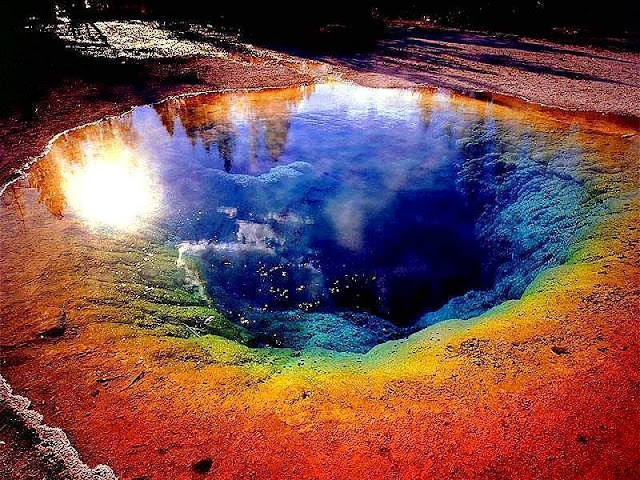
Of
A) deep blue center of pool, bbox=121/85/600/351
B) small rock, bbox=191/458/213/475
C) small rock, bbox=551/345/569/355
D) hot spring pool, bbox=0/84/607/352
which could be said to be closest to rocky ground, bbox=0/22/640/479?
hot spring pool, bbox=0/84/607/352

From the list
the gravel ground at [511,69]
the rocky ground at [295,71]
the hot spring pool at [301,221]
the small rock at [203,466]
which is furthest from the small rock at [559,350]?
the gravel ground at [511,69]

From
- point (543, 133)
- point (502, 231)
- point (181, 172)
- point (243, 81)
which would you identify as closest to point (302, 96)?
point (243, 81)

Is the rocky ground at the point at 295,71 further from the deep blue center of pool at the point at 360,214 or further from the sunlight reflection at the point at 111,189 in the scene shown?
the deep blue center of pool at the point at 360,214

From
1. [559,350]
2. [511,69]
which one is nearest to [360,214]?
[559,350]

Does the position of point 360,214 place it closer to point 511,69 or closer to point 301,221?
point 301,221

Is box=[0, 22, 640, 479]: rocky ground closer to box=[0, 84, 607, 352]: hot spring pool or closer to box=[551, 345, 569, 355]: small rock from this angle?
box=[0, 84, 607, 352]: hot spring pool

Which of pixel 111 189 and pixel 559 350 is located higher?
pixel 111 189
